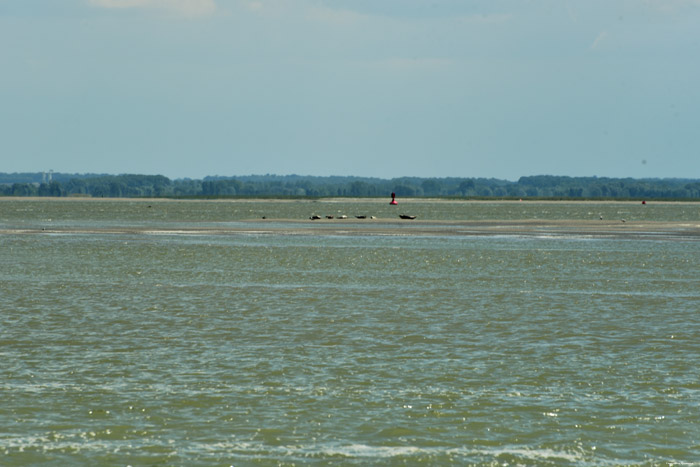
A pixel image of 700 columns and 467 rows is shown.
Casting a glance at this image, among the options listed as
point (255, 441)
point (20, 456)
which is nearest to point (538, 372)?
point (255, 441)

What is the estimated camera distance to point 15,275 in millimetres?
40844

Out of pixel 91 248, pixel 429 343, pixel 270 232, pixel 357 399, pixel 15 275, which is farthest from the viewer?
pixel 270 232

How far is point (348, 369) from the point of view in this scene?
64.1 feet

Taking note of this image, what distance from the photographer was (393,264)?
4934 cm

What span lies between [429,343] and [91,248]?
139 ft

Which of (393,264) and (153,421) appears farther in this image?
(393,264)

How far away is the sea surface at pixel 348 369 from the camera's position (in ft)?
45.5

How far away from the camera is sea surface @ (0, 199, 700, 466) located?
45.5ft

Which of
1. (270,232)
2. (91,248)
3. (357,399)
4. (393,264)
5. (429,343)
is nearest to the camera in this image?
(357,399)

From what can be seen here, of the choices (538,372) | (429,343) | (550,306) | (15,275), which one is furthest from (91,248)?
(538,372)

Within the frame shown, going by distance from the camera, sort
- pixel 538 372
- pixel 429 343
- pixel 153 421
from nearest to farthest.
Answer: pixel 153 421
pixel 538 372
pixel 429 343

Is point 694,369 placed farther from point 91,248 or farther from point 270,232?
point 270,232

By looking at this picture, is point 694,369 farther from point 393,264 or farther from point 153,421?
point 393,264

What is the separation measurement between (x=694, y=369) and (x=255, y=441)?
10.0 metres
